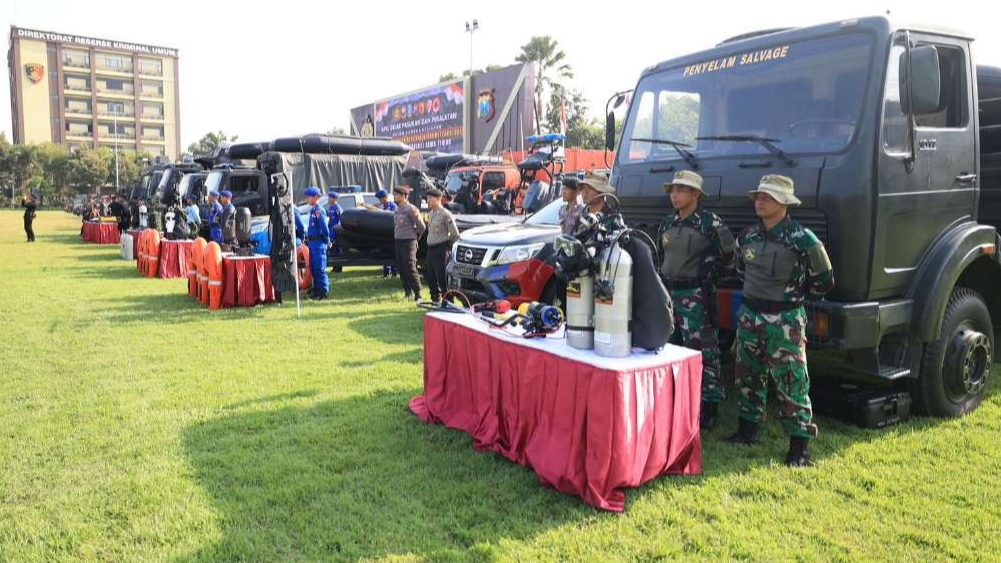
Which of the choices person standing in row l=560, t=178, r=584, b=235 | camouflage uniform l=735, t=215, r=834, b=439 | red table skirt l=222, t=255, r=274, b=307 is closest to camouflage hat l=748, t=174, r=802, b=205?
camouflage uniform l=735, t=215, r=834, b=439

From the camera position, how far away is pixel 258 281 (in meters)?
10.6

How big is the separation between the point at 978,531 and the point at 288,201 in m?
9.44

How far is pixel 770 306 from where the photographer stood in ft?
13.8

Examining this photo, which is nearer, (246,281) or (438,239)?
(438,239)

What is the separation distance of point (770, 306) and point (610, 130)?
2779 mm

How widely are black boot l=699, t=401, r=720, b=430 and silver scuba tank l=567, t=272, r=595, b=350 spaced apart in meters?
1.44

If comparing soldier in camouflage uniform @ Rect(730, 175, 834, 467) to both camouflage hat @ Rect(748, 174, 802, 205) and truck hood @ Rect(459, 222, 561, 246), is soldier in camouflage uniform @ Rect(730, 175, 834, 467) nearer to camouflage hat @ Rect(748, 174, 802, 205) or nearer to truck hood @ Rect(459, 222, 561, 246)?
camouflage hat @ Rect(748, 174, 802, 205)

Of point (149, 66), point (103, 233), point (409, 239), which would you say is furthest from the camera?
point (149, 66)

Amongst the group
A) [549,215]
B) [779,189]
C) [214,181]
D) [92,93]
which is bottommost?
[549,215]

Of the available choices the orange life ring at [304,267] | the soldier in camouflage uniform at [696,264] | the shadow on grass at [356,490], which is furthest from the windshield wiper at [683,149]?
the orange life ring at [304,267]

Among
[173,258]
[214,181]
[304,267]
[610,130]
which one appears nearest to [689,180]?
[610,130]

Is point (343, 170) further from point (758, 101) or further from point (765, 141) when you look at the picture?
point (765, 141)

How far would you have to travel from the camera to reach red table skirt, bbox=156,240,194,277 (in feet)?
46.9

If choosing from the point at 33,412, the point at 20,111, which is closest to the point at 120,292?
the point at 33,412
